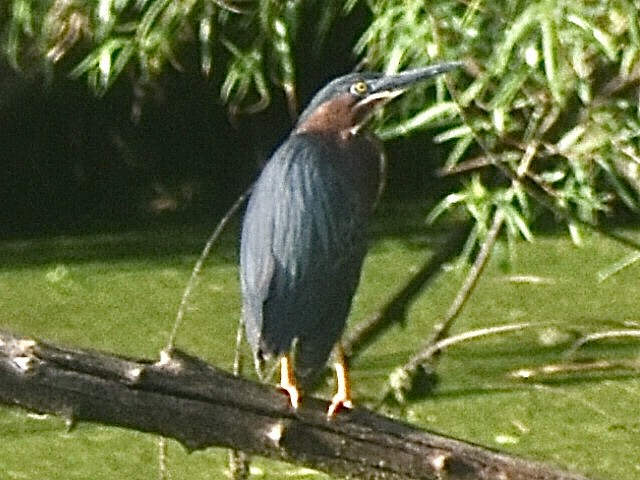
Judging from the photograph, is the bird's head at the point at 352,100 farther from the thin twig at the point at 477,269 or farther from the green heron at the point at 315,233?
the thin twig at the point at 477,269

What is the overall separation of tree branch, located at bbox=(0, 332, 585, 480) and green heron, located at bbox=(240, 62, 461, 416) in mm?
35

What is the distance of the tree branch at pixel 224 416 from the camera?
67.6 inches

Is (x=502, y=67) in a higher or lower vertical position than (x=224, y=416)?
higher

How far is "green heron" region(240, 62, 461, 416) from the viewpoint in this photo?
1905mm

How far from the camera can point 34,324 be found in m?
3.98

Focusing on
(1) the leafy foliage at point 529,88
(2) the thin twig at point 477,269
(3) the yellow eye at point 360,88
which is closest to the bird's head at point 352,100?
(3) the yellow eye at point 360,88

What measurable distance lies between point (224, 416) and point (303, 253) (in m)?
0.23

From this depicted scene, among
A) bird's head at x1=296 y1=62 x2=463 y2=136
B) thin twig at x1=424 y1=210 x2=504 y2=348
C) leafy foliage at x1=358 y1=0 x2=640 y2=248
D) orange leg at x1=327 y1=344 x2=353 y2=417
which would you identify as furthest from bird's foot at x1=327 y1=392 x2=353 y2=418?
thin twig at x1=424 y1=210 x2=504 y2=348

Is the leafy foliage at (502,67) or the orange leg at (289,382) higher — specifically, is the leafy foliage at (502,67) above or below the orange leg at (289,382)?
above

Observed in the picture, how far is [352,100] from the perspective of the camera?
6.90ft

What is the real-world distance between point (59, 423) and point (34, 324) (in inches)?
27.9

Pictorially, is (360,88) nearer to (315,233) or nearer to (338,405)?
(315,233)

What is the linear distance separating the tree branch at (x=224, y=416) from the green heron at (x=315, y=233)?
35mm

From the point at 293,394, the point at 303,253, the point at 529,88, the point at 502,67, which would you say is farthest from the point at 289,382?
the point at 529,88
